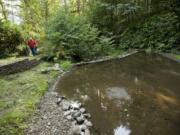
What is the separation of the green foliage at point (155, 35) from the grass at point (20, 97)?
875 cm

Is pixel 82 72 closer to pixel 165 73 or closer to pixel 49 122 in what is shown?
pixel 165 73

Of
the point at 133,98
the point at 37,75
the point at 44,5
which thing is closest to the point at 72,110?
the point at 133,98

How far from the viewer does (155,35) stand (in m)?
17.6

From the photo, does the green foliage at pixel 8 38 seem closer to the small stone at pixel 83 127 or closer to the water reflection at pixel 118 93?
the water reflection at pixel 118 93

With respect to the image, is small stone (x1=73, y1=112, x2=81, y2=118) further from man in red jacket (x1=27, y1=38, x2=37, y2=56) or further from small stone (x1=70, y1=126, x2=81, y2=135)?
man in red jacket (x1=27, y1=38, x2=37, y2=56)

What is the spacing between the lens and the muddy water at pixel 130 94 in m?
6.05

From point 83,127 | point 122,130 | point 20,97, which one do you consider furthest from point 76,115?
point 20,97

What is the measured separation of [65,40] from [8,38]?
3.57 meters

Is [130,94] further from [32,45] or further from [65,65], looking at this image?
[32,45]

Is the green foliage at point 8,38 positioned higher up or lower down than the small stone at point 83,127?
higher up

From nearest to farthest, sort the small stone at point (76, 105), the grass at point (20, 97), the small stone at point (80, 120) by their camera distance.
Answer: the grass at point (20, 97), the small stone at point (80, 120), the small stone at point (76, 105)

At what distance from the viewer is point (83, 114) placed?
6.72 metres

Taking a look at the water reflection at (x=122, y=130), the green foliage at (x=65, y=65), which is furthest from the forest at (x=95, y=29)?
the water reflection at (x=122, y=130)

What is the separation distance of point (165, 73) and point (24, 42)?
9.19 metres
